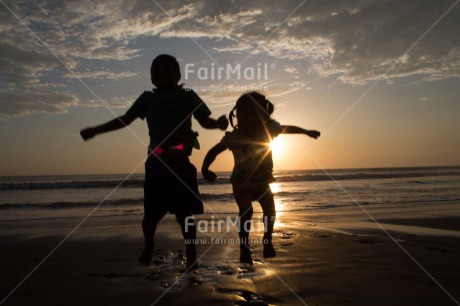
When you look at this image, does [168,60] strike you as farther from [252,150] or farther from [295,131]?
[295,131]

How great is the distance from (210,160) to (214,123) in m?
0.65

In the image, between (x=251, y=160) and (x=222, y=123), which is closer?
(x=222, y=123)

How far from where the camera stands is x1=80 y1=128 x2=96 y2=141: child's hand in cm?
320

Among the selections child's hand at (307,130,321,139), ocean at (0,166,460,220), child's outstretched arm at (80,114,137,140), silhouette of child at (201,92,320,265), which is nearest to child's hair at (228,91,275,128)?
silhouette of child at (201,92,320,265)

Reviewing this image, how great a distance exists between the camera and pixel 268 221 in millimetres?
3973

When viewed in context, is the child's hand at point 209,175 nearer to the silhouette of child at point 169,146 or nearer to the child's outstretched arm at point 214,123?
the silhouette of child at point 169,146

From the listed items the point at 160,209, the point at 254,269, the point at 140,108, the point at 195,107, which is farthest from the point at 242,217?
the point at 140,108

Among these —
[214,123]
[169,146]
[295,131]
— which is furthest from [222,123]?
[295,131]

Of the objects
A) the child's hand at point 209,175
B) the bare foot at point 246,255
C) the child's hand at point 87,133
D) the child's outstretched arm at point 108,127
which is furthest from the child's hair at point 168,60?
the bare foot at point 246,255

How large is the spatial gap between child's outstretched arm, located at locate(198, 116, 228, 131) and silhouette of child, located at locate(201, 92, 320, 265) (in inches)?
23.1

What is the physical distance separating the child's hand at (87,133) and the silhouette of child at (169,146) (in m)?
0.21

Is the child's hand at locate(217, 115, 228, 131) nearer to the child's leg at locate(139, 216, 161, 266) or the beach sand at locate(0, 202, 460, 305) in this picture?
the child's leg at locate(139, 216, 161, 266)

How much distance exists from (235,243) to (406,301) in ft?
9.38

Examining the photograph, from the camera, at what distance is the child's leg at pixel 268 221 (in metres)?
3.91
